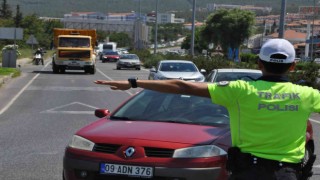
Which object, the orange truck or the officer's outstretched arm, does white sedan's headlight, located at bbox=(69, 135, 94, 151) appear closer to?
the officer's outstretched arm

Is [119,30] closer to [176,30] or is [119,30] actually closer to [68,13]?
[68,13]

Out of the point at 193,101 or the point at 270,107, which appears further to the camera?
the point at 193,101

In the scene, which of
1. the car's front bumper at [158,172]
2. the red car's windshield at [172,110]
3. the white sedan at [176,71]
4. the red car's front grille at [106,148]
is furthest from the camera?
the white sedan at [176,71]

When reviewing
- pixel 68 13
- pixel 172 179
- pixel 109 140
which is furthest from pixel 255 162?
pixel 68 13

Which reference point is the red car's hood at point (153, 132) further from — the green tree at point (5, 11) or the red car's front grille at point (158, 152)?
the green tree at point (5, 11)

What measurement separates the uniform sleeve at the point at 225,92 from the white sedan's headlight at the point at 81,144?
8.85ft

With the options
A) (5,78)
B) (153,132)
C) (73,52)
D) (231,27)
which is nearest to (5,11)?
(231,27)

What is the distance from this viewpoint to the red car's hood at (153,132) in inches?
264

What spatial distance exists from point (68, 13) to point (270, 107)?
527 feet

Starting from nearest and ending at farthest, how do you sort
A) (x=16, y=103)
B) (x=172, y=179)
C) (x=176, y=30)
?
(x=172, y=179)
(x=16, y=103)
(x=176, y=30)

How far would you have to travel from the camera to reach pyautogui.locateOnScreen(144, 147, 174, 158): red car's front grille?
21.1 feet

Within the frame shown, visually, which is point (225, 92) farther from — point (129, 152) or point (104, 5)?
point (104, 5)

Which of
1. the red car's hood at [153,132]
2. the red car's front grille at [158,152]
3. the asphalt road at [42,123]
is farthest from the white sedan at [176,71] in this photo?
the red car's front grille at [158,152]

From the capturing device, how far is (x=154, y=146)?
6.49m
